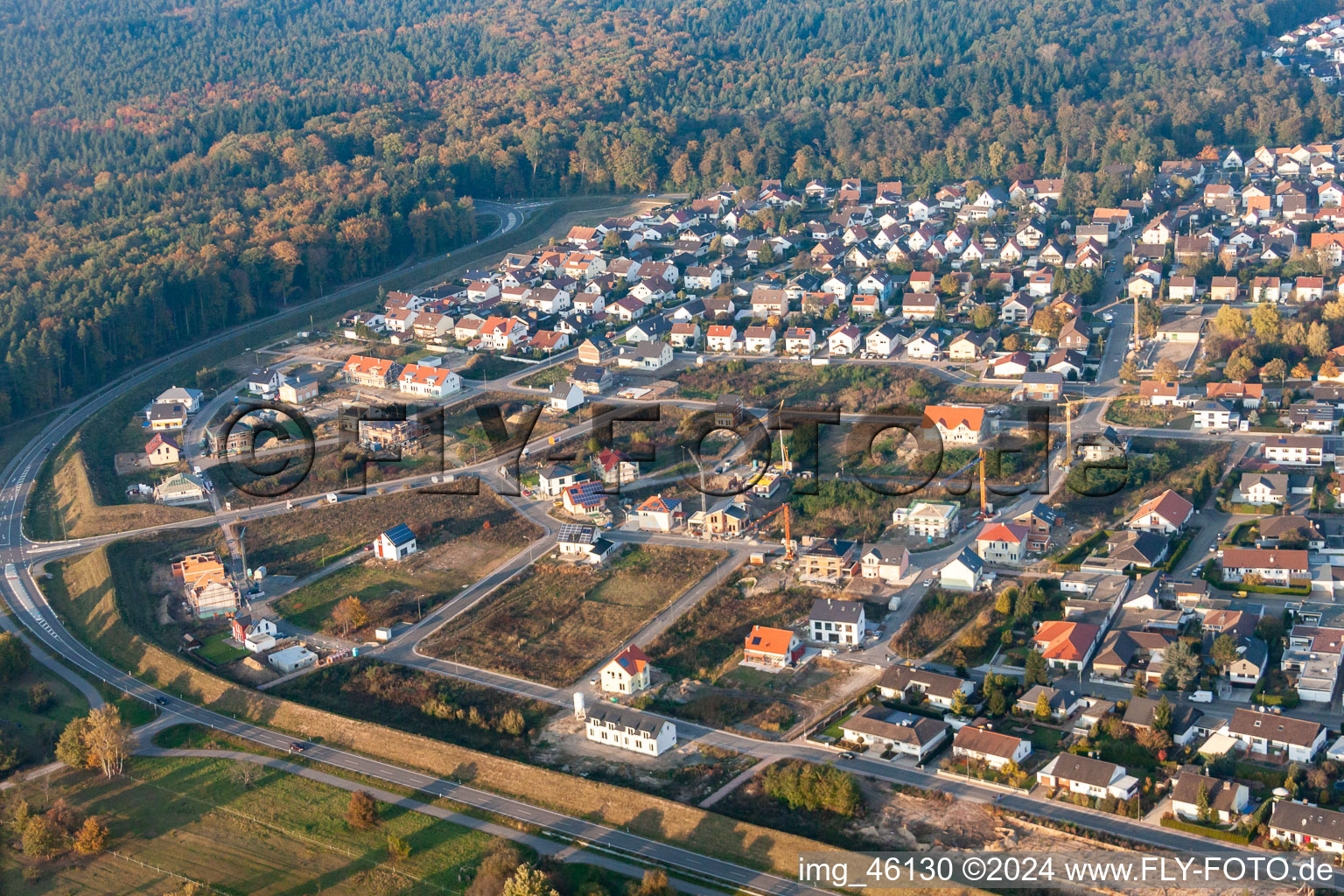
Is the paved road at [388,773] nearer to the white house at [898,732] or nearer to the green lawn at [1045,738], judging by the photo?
the white house at [898,732]

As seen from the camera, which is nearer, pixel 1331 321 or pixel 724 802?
pixel 724 802

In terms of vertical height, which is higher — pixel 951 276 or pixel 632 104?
pixel 632 104

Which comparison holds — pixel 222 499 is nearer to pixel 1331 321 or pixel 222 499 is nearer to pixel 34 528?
pixel 34 528

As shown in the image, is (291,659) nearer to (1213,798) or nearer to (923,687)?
(923,687)

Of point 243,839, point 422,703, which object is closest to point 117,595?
point 422,703

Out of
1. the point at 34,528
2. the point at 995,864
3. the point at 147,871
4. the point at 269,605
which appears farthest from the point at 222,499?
the point at 995,864

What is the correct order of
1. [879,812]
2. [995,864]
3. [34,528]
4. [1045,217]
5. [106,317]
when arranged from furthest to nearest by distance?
1. [1045,217]
2. [106,317]
3. [34,528]
4. [879,812]
5. [995,864]

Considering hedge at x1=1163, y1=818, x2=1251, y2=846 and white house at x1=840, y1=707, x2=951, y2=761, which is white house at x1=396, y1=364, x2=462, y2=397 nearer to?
white house at x1=840, y1=707, x2=951, y2=761
